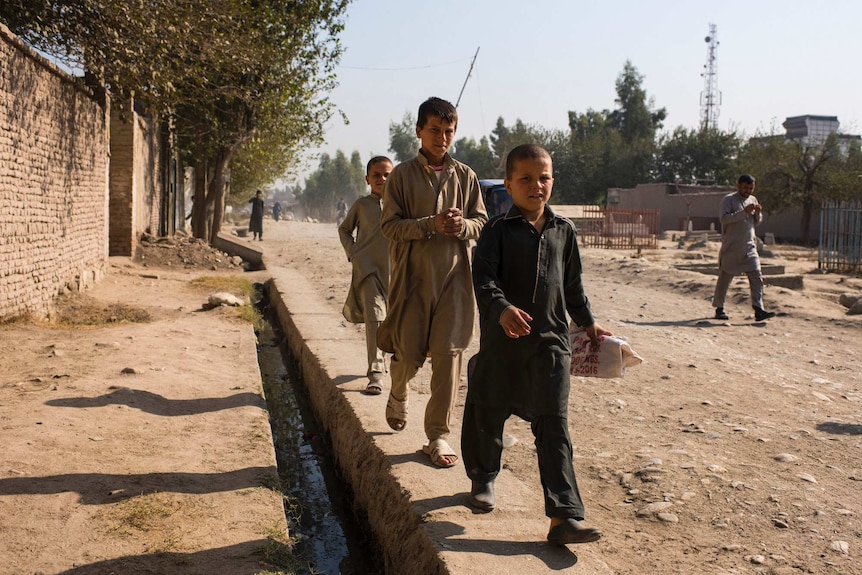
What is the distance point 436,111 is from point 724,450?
2.44 metres

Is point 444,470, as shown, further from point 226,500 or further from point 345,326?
point 345,326

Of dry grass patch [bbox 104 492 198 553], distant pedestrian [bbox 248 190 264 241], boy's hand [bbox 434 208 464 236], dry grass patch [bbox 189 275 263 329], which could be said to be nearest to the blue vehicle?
dry grass patch [bbox 189 275 263 329]

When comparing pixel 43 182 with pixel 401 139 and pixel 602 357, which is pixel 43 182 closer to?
pixel 602 357

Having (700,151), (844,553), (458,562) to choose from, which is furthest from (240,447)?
(700,151)

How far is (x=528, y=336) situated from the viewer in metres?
2.92

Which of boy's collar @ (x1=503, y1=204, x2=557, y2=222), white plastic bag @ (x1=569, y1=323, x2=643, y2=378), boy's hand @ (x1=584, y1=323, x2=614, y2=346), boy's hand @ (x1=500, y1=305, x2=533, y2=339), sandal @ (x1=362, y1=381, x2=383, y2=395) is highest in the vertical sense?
boy's collar @ (x1=503, y1=204, x2=557, y2=222)

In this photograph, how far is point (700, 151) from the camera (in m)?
56.5

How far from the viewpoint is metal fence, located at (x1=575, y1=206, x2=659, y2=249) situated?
25156 mm

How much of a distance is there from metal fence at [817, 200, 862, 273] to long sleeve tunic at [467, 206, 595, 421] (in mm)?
15517

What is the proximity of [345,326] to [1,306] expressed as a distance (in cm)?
321

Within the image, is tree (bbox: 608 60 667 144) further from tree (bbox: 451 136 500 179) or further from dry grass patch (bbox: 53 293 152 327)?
dry grass patch (bbox: 53 293 152 327)

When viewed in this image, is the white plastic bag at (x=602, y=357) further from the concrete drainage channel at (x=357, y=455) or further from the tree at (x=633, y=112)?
the tree at (x=633, y=112)

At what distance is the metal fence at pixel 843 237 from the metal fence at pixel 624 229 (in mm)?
7738

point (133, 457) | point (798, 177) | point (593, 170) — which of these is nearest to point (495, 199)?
point (133, 457)
